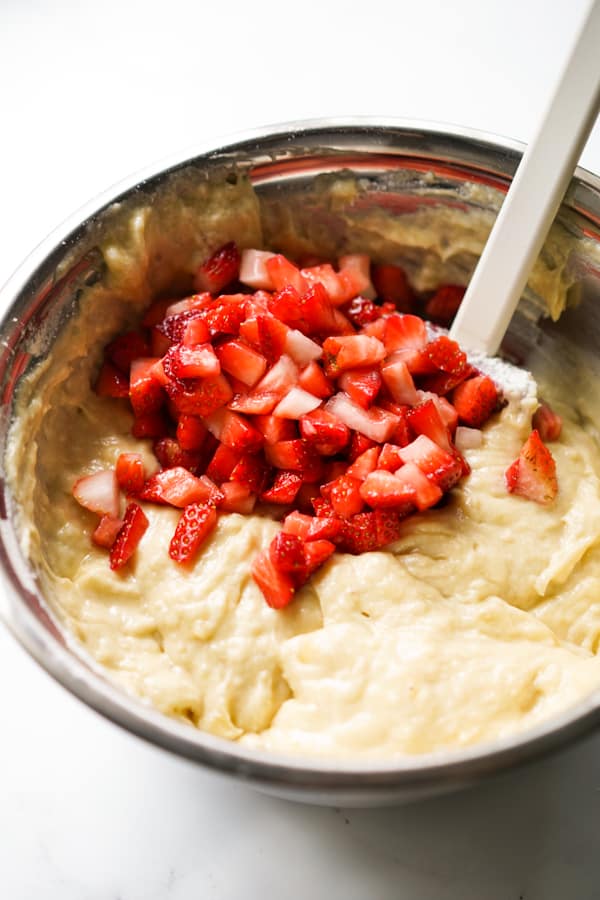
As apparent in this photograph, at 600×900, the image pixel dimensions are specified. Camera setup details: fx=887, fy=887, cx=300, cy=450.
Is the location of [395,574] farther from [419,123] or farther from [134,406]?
[419,123]

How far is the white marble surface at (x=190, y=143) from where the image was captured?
1.74m

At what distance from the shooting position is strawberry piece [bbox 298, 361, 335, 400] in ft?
6.56

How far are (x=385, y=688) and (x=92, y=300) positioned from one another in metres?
1.08

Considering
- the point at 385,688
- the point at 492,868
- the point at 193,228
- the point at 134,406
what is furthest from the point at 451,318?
the point at 492,868

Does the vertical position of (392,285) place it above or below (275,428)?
above

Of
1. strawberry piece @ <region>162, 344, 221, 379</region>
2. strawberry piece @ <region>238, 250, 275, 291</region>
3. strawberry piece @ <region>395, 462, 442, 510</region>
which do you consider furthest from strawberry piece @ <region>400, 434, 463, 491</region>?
strawberry piece @ <region>238, 250, 275, 291</region>

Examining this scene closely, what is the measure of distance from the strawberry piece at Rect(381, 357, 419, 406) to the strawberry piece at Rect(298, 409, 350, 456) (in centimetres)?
16

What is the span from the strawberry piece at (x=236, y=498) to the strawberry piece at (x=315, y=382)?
0.27 meters

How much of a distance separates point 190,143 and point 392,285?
93cm

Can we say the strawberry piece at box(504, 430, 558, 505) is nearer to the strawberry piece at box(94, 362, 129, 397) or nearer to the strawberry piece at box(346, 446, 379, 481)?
the strawberry piece at box(346, 446, 379, 481)

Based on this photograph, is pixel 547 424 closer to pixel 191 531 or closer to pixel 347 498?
pixel 347 498

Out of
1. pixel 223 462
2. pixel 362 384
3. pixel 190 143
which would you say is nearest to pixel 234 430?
pixel 223 462

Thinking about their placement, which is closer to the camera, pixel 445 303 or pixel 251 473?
pixel 251 473

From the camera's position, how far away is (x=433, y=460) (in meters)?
1.91
